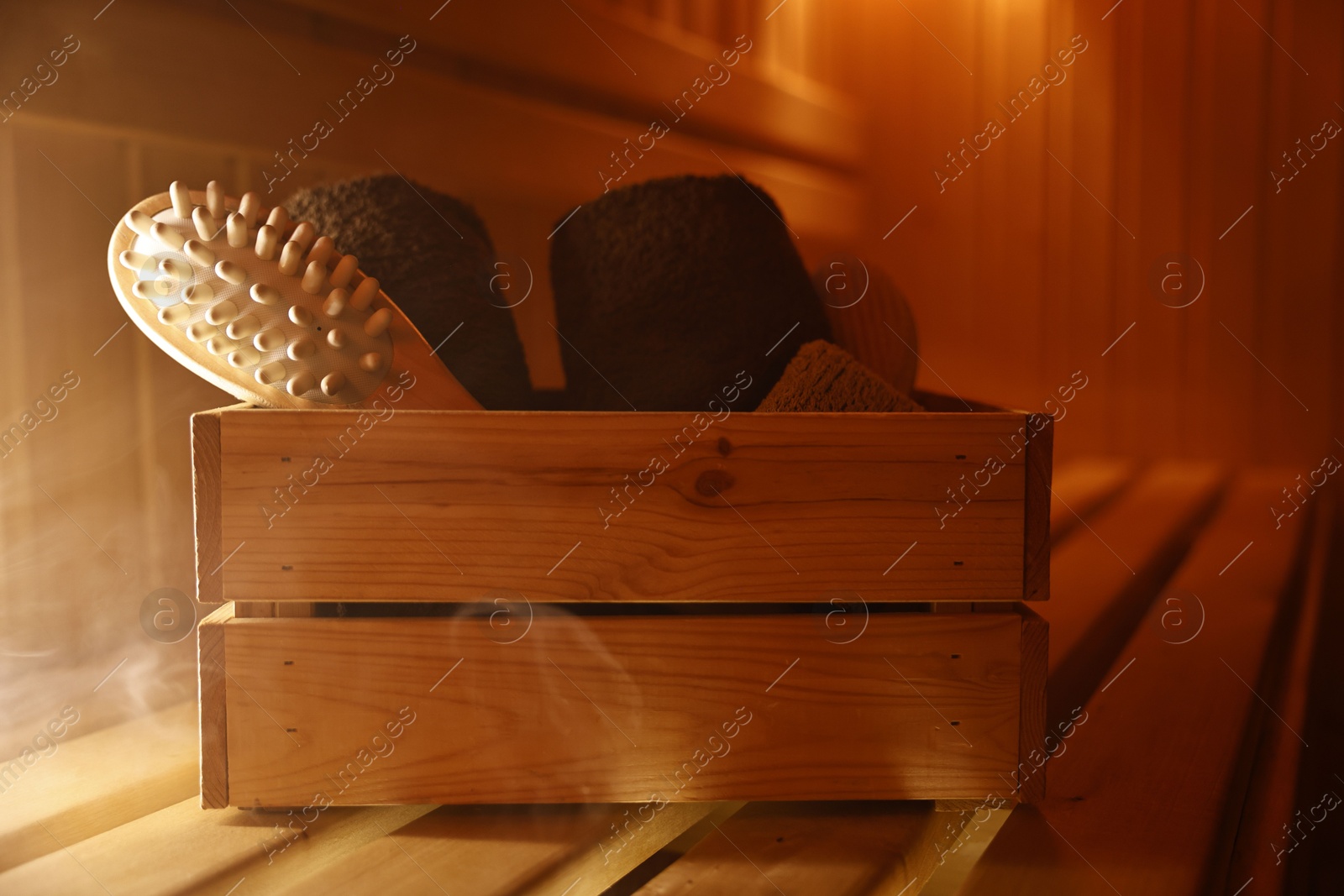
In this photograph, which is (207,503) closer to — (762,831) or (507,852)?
(507,852)

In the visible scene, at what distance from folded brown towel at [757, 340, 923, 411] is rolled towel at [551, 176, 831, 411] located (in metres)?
0.04

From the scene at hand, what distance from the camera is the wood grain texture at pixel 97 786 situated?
1.77ft

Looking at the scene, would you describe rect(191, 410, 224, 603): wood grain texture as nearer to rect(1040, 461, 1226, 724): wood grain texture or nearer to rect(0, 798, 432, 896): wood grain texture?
rect(0, 798, 432, 896): wood grain texture

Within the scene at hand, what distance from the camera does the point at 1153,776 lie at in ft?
1.98

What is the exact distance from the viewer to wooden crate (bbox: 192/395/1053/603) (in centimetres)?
53

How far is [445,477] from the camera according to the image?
0.53 meters

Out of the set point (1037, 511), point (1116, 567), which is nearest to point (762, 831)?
point (1037, 511)

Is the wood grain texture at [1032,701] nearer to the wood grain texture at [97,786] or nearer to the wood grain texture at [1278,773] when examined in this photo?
the wood grain texture at [1278,773]

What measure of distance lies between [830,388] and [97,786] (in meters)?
0.59

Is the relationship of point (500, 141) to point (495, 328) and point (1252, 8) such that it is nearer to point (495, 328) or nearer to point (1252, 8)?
point (495, 328)

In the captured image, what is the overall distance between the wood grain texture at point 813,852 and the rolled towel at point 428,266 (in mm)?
363

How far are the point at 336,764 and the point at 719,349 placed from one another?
0.40 metres

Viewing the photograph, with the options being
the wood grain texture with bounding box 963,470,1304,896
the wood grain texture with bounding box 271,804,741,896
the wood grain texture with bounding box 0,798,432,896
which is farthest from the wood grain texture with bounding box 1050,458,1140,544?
the wood grain texture with bounding box 0,798,432,896

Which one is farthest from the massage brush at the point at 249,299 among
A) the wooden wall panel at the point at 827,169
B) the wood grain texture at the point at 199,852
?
the wooden wall panel at the point at 827,169
